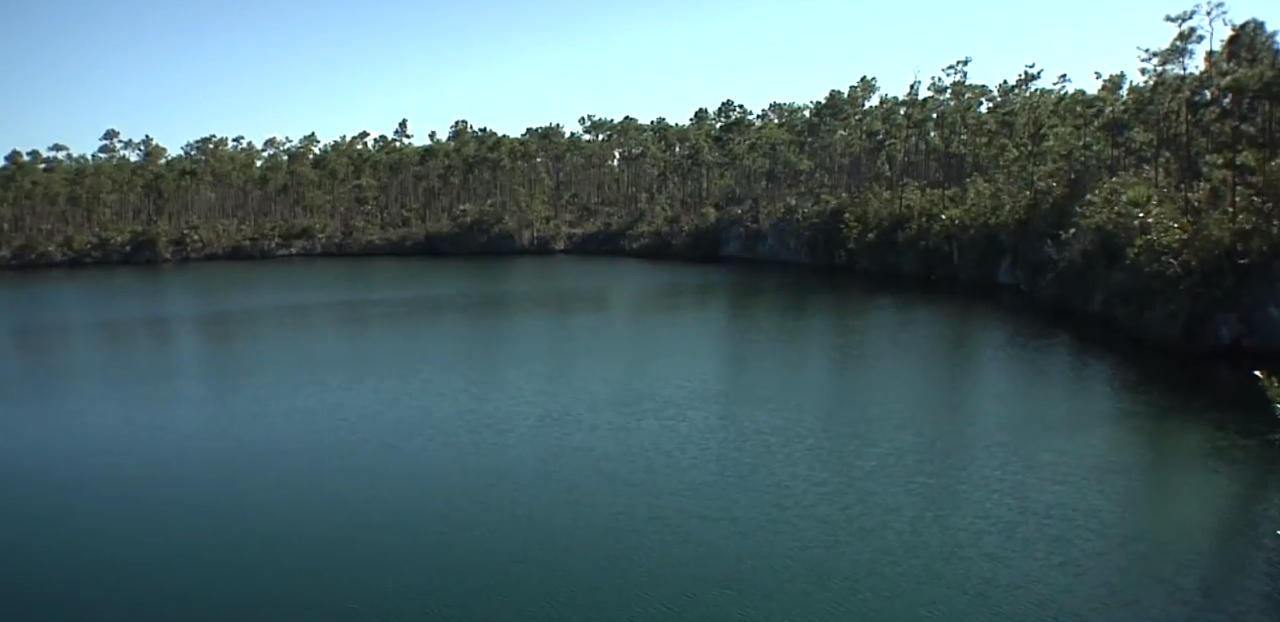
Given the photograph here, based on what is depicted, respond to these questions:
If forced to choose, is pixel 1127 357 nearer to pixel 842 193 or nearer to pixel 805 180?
pixel 842 193

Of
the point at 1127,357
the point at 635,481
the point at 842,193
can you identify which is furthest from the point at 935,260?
the point at 635,481

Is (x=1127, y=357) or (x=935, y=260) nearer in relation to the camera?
(x=1127, y=357)

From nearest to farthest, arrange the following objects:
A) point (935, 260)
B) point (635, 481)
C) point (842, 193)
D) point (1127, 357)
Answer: point (635, 481)
point (1127, 357)
point (935, 260)
point (842, 193)

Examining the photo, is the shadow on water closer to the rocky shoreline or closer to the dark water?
the dark water

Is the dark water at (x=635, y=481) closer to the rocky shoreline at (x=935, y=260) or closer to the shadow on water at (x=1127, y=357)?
the shadow on water at (x=1127, y=357)

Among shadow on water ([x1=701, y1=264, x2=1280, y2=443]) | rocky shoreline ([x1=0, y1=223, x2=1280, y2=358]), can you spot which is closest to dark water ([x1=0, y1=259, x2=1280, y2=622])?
shadow on water ([x1=701, y1=264, x2=1280, y2=443])

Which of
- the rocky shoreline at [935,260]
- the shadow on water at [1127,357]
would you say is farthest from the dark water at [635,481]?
the rocky shoreline at [935,260]

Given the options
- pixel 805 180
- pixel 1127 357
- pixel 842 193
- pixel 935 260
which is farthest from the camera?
pixel 805 180
